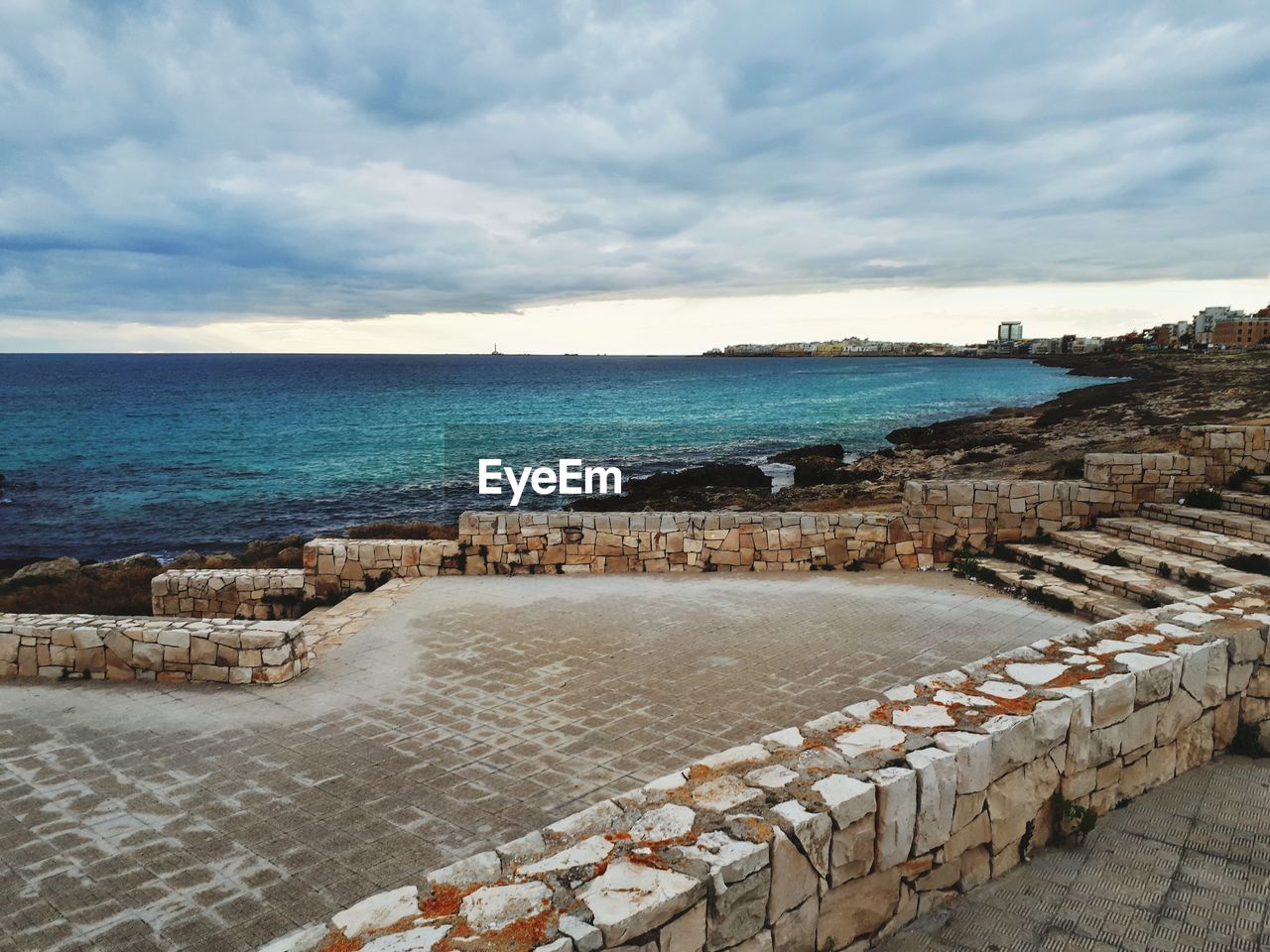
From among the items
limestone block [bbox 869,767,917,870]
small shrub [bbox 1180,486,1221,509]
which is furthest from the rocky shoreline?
limestone block [bbox 869,767,917,870]

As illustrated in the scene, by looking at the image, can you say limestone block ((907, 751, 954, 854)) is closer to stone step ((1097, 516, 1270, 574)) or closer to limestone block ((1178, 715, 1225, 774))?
limestone block ((1178, 715, 1225, 774))

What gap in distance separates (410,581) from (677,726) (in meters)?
5.61

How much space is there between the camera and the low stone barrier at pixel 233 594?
398 inches

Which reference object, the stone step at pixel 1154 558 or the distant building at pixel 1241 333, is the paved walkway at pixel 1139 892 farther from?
the distant building at pixel 1241 333

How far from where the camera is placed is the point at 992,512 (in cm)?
1012

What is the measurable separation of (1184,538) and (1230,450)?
2.71 meters

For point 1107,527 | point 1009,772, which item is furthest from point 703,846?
point 1107,527

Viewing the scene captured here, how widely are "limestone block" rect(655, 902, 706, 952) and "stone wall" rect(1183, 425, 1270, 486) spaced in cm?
1064

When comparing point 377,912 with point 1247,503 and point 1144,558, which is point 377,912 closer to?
point 1144,558

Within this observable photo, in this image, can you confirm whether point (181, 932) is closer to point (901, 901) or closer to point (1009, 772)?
point (901, 901)

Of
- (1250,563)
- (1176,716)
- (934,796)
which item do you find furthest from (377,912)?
(1250,563)

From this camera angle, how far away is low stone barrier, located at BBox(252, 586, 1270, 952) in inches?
105

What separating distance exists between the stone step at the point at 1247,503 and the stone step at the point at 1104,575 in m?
2.18

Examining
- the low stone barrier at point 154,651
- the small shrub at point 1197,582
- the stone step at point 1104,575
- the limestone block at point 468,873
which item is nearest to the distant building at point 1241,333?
the stone step at point 1104,575
